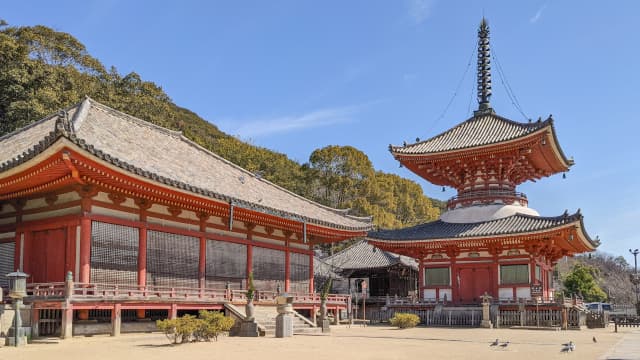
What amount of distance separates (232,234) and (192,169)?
350cm

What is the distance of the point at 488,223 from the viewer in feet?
115

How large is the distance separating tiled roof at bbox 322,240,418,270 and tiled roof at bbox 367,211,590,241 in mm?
8893

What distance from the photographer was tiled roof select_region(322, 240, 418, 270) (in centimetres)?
4772

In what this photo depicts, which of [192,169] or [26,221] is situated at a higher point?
[192,169]

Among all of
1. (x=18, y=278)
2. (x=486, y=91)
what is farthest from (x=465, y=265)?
(x=18, y=278)

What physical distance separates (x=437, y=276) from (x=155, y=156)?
62.9ft

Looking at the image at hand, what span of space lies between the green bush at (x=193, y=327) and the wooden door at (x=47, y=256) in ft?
17.1

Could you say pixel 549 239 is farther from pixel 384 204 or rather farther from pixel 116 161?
pixel 384 204

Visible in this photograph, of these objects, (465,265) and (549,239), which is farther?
(465,265)

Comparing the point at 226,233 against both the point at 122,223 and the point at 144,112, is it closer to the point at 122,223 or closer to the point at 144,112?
the point at 122,223

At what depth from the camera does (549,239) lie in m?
32.8

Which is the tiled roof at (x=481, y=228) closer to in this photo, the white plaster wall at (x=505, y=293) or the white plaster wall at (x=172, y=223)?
the white plaster wall at (x=505, y=293)

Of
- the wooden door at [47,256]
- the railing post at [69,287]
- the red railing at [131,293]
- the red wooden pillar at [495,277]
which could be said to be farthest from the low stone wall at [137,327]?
the red wooden pillar at [495,277]

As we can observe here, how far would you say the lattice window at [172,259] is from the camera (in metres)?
23.4
